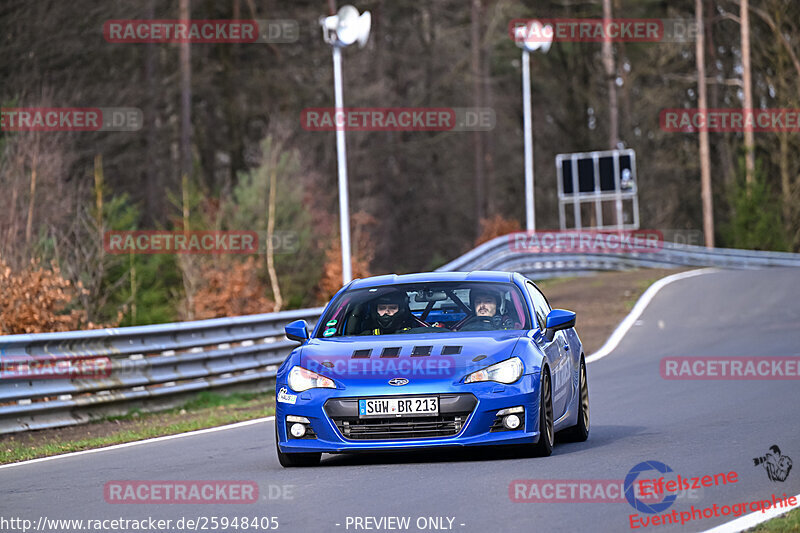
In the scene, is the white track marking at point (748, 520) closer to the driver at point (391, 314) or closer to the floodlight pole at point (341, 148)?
the driver at point (391, 314)

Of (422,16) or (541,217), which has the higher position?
(422,16)

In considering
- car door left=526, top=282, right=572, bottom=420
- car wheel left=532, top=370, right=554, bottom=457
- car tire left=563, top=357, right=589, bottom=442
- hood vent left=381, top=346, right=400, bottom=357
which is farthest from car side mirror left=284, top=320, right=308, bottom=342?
car tire left=563, top=357, right=589, bottom=442

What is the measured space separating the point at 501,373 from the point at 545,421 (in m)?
0.53

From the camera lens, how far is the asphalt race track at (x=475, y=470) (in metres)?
7.81

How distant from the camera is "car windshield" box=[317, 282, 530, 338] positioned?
10758 millimetres

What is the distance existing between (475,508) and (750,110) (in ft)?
187

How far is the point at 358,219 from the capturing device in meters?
55.6

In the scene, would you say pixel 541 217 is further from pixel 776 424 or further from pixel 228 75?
pixel 776 424

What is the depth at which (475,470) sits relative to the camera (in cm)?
950

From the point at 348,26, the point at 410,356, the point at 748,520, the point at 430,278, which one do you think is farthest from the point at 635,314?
the point at 748,520

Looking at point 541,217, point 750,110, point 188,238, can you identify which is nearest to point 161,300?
point 188,238

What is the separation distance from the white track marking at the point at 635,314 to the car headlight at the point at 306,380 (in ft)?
35.3

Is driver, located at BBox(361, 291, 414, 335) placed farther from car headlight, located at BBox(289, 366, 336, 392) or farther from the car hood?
car headlight, located at BBox(289, 366, 336, 392)

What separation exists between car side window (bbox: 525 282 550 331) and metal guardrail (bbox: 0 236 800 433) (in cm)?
564
